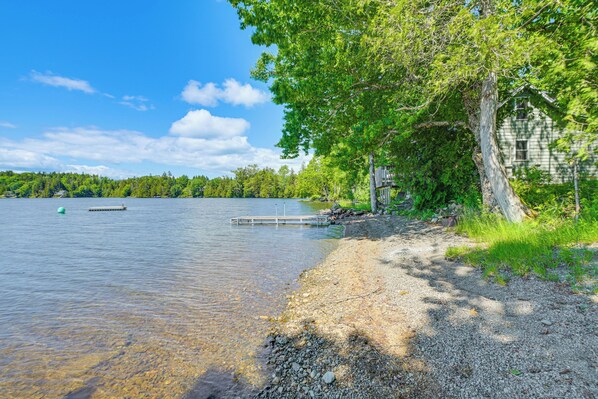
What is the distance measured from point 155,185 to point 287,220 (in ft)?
431

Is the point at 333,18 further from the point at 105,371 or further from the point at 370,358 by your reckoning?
the point at 105,371

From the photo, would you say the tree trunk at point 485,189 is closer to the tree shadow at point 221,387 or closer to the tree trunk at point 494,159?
the tree trunk at point 494,159

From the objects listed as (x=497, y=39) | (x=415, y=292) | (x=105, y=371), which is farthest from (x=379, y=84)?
(x=105, y=371)

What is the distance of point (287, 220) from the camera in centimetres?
2638

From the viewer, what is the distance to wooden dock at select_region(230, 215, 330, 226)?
24.6 metres

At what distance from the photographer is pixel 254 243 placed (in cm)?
1623

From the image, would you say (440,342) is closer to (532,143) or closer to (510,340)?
(510,340)

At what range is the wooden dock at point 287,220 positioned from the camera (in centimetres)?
2458

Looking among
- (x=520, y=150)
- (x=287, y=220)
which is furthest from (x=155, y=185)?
(x=520, y=150)

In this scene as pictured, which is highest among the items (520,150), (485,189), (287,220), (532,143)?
(532,143)

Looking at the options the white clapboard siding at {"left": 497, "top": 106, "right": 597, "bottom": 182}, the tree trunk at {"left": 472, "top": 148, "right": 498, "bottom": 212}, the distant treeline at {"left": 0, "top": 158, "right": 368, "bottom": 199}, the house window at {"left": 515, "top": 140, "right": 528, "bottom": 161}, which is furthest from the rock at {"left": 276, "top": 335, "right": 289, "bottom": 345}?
the distant treeline at {"left": 0, "top": 158, "right": 368, "bottom": 199}

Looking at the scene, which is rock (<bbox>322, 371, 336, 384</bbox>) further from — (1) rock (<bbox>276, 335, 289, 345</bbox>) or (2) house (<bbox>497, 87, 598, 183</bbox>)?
(2) house (<bbox>497, 87, 598, 183</bbox>)

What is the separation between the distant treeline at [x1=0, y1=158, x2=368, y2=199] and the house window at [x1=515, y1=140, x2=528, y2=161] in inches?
3820

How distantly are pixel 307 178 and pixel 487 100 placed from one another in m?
66.2
